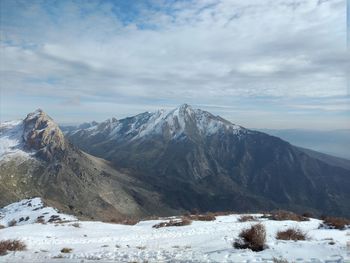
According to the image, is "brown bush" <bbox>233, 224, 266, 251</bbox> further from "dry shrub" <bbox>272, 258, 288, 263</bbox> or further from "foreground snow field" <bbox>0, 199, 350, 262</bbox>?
"dry shrub" <bbox>272, 258, 288, 263</bbox>

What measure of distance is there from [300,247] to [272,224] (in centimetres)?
1255

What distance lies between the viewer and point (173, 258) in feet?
58.0

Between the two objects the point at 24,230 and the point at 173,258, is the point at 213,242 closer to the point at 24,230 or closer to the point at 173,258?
the point at 173,258

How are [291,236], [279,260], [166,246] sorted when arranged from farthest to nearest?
[166,246] < [291,236] < [279,260]

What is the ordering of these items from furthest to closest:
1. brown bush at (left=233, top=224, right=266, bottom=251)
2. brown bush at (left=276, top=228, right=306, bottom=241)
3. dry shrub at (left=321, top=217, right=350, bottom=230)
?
1. dry shrub at (left=321, top=217, right=350, bottom=230)
2. brown bush at (left=276, top=228, right=306, bottom=241)
3. brown bush at (left=233, top=224, right=266, bottom=251)

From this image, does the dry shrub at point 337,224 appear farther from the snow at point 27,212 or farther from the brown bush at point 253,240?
the snow at point 27,212

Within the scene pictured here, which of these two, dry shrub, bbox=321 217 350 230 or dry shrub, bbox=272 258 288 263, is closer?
dry shrub, bbox=272 258 288 263

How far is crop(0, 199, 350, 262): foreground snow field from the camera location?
16.8m

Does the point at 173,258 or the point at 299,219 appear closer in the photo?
the point at 173,258

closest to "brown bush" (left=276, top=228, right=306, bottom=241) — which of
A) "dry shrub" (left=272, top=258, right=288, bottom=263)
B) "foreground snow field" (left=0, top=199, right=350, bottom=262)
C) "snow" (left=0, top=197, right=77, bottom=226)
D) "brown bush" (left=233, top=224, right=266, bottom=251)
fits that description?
"foreground snow field" (left=0, top=199, right=350, bottom=262)

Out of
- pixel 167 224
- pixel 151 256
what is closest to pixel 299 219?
pixel 167 224

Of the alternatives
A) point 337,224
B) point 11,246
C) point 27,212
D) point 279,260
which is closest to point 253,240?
point 279,260

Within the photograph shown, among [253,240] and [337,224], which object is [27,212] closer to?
[337,224]

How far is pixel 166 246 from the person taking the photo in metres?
22.0
